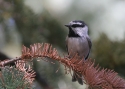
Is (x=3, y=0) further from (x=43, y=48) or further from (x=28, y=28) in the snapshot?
(x=43, y=48)

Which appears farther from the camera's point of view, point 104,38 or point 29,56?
point 104,38

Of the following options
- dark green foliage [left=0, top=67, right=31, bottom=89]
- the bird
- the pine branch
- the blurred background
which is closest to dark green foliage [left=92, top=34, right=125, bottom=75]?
the blurred background

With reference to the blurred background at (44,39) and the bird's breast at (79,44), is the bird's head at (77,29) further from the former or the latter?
the blurred background at (44,39)

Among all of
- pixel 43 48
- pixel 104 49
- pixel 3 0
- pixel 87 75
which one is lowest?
pixel 104 49

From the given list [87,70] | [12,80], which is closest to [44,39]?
[87,70]

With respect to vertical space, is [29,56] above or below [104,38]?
above

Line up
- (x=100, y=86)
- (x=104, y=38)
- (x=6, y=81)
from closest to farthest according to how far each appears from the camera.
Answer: (x=6, y=81) < (x=100, y=86) < (x=104, y=38)

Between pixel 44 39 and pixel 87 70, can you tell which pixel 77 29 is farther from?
pixel 87 70

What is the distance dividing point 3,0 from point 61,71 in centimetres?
80

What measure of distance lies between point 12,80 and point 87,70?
364 mm

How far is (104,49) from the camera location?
2574mm

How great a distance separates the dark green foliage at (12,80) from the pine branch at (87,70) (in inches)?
4.9

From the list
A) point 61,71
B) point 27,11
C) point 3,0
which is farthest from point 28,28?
point 61,71

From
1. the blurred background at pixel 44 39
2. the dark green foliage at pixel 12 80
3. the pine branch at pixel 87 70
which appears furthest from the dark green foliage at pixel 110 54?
the dark green foliage at pixel 12 80
